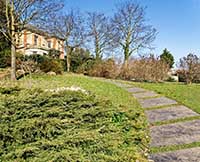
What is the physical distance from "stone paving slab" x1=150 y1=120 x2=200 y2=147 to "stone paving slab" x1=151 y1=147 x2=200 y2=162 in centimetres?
34

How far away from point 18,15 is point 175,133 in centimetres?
1054

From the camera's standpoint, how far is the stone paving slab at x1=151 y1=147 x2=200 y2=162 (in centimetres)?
336

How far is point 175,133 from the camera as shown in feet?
14.5

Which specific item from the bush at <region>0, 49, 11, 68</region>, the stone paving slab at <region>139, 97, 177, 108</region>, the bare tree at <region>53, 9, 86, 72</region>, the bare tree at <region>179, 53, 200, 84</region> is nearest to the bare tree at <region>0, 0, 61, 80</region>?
the bush at <region>0, 49, 11, 68</region>

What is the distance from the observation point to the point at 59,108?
4012 mm

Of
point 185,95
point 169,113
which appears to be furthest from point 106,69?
point 169,113

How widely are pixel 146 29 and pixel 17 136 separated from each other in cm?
2594

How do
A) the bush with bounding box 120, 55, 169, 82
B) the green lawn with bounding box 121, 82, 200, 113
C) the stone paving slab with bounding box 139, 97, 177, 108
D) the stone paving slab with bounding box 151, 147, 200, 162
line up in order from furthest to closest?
1. the bush with bounding box 120, 55, 169, 82
2. the stone paving slab with bounding box 139, 97, 177, 108
3. the green lawn with bounding box 121, 82, 200, 113
4. the stone paving slab with bounding box 151, 147, 200, 162

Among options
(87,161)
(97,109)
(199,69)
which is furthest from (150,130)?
(199,69)

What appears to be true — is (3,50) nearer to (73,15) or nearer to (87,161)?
(73,15)

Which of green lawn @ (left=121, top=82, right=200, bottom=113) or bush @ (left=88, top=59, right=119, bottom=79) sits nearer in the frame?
green lawn @ (left=121, top=82, right=200, bottom=113)

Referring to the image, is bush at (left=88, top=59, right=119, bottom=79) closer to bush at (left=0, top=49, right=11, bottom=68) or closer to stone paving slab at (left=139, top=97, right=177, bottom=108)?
bush at (left=0, top=49, right=11, bottom=68)

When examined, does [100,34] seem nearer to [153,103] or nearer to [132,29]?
[132,29]

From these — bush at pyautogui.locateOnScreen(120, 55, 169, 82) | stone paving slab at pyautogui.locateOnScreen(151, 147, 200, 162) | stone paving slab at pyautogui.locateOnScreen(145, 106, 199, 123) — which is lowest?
stone paving slab at pyautogui.locateOnScreen(151, 147, 200, 162)
